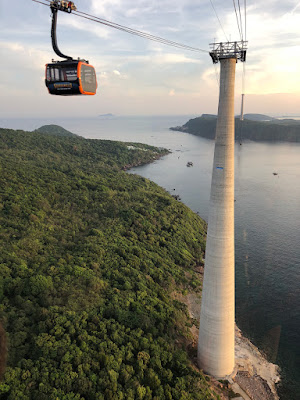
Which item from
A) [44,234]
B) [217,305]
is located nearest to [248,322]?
[217,305]

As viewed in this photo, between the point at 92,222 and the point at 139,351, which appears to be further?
the point at 92,222

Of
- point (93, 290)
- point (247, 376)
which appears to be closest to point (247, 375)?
point (247, 376)

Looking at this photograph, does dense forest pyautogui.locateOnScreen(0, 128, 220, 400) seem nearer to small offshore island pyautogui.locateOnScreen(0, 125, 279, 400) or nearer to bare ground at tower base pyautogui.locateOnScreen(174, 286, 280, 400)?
small offshore island pyautogui.locateOnScreen(0, 125, 279, 400)

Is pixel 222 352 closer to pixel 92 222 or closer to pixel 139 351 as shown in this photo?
pixel 139 351

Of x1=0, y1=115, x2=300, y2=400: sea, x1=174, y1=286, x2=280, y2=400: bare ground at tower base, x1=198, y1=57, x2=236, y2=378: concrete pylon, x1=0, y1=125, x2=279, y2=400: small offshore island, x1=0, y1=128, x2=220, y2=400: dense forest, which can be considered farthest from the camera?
x1=0, y1=115, x2=300, y2=400: sea

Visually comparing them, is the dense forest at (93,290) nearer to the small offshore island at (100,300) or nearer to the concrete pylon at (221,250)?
the small offshore island at (100,300)

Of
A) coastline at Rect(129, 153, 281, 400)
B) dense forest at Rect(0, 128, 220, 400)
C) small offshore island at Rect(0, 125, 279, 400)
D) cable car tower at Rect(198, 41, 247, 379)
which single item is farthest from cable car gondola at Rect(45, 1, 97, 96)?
coastline at Rect(129, 153, 281, 400)

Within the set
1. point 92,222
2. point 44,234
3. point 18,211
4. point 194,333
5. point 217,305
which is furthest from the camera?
point 92,222
